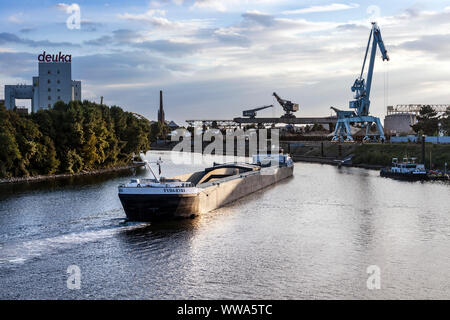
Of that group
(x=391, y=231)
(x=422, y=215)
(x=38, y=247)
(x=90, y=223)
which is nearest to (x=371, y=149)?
(x=422, y=215)

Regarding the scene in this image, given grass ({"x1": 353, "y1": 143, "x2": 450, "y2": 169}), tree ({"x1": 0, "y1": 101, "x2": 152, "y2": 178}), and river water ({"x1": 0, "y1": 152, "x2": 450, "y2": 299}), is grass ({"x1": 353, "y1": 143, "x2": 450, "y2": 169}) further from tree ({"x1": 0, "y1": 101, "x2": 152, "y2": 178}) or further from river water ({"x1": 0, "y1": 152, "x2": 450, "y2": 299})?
tree ({"x1": 0, "y1": 101, "x2": 152, "y2": 178})

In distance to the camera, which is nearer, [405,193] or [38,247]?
[38,247]

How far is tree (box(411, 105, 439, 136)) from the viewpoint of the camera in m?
128

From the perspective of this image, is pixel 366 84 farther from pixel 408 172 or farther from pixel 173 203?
pixel 173 203

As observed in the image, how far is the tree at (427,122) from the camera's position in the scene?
12750 centimetres

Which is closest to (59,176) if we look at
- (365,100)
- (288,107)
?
(365,100)

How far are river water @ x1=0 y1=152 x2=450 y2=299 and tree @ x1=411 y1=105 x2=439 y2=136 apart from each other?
93947 mm

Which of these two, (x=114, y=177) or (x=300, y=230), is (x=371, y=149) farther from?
(x=300, y=230)

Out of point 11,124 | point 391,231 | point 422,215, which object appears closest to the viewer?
point 391,231

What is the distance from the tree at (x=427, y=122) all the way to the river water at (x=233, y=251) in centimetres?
9395

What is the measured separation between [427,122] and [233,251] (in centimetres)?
11722

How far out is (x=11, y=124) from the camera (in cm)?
5994

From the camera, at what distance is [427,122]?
420ft

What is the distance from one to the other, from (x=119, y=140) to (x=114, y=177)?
22183 millimetres
